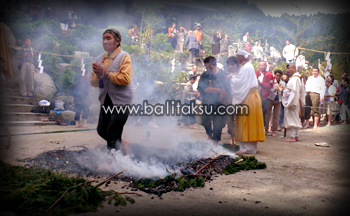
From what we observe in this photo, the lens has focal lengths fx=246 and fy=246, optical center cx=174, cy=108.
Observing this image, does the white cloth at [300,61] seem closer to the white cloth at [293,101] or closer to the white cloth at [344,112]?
the white cloth at [344,112]

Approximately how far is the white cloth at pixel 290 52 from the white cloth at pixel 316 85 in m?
2.01

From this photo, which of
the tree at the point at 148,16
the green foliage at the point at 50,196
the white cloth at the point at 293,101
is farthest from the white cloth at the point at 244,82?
the tree at the point at 148,16

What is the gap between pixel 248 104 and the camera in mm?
5500

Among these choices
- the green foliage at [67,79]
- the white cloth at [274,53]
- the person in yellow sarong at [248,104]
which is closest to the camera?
the person in yellow sarong at [248,104]

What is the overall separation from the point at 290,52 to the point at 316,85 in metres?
2.43

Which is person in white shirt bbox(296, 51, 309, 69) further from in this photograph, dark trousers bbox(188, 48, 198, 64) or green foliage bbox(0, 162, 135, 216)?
green foliage bbox(0, 162, 135, 216)

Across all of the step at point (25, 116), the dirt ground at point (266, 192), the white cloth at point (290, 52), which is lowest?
the dirt ground at point (266, 192)

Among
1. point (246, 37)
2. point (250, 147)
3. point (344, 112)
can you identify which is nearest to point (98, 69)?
point (250, 147)

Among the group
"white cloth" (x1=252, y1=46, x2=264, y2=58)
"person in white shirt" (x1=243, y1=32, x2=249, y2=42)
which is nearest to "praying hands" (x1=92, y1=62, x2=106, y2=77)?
"person in white shirt" (x1=243, y1=32, x2=249, y2=42)

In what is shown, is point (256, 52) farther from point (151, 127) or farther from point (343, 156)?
point (343, 156)

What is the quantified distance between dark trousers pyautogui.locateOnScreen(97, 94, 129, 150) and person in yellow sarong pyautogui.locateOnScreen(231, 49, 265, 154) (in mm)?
2790

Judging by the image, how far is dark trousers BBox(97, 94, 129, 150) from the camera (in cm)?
374

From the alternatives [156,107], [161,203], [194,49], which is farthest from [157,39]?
[161,203]

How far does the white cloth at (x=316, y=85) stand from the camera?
33.1 ft
